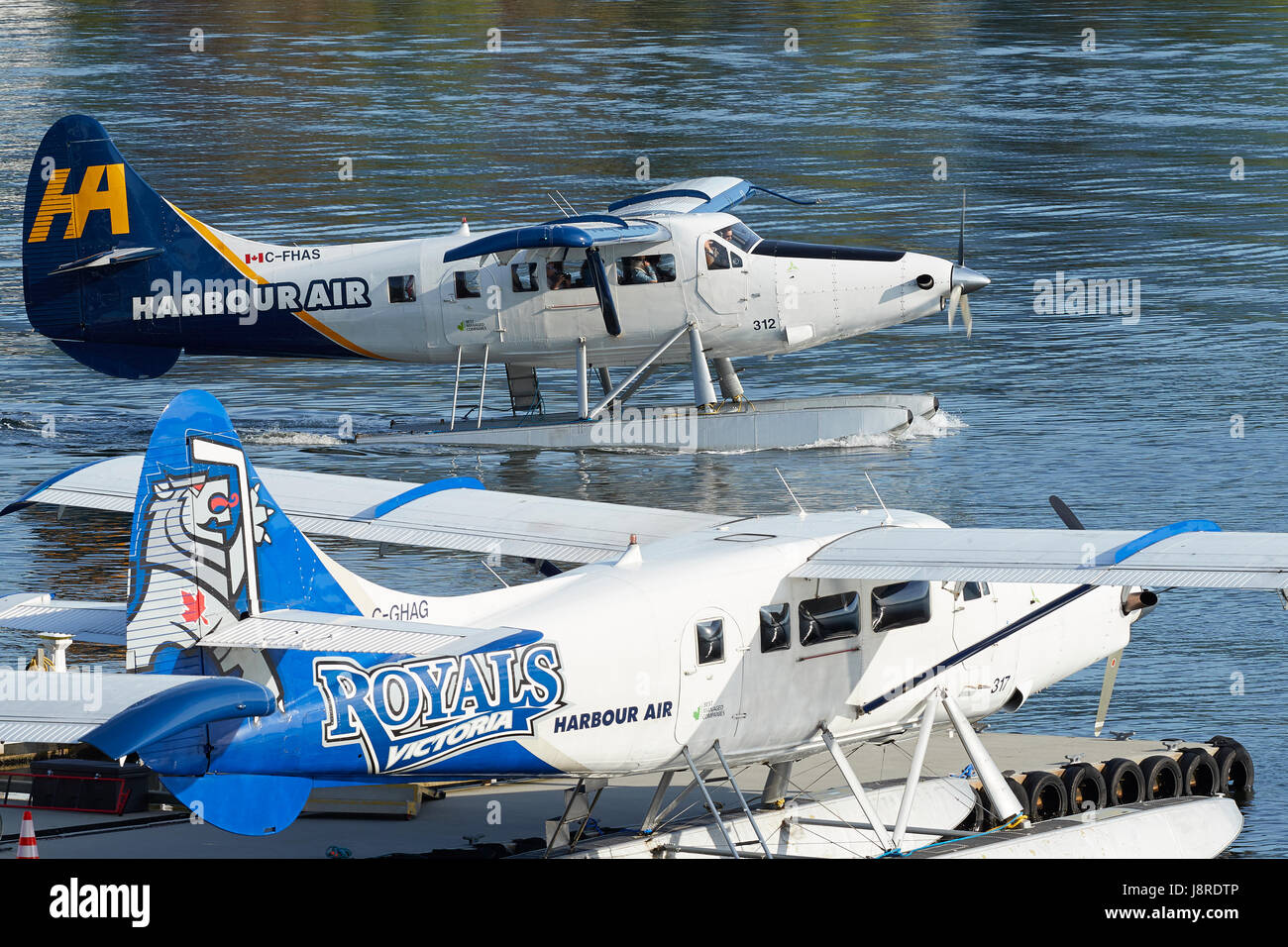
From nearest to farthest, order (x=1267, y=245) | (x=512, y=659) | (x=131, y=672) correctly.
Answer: (x=131, y=672) < (x=512, y=659) < (x=1267, y=245)

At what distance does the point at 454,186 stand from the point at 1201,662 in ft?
120

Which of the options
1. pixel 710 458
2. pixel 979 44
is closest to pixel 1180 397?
pixel 710 458

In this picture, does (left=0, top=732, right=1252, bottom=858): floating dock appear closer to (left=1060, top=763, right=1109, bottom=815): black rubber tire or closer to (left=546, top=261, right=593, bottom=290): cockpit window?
(left=1060, top=763, right=1109, bottom=815): black rubber tire

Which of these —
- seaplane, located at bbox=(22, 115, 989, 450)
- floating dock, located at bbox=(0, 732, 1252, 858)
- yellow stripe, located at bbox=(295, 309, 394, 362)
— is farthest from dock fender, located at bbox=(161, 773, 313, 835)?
yellow stripe, located at bbox=(295, 309, 394, 362)

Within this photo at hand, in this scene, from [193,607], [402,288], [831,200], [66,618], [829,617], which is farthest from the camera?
[831,200]

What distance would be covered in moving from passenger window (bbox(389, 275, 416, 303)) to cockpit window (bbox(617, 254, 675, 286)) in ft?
9.62

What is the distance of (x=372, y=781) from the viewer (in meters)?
13.0

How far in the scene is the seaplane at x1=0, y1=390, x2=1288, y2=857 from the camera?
40.4 feet

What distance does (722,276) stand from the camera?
29641 mm

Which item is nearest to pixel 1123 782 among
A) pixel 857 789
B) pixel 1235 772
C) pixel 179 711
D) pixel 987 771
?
pixel 1235 772

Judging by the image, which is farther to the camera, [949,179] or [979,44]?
[979,44]

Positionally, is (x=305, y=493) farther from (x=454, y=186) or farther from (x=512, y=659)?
(x=454, y=186)

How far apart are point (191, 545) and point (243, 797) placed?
5.02ft

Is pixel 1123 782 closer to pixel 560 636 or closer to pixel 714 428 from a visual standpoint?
pixel 560 636
